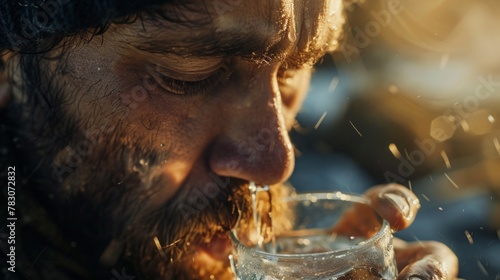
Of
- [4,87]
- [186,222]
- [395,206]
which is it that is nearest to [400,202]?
[395,206]

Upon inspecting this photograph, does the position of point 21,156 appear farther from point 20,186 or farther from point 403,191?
point 403,191

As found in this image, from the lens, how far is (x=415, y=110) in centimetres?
362

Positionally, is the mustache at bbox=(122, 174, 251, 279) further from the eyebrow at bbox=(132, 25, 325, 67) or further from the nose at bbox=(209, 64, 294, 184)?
the eyebrow at bbox=(132, 25, 325, 67)

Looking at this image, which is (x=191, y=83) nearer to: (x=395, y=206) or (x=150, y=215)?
(x=150, y=215)

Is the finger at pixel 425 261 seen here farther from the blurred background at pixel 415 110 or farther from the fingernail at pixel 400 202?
the blurred background at pixel 415 110

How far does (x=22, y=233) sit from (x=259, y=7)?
754mm

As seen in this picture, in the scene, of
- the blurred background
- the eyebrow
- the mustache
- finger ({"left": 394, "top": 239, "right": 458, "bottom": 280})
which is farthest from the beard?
the blurred background

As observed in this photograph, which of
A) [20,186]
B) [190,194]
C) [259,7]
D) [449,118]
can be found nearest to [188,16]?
[259,7]

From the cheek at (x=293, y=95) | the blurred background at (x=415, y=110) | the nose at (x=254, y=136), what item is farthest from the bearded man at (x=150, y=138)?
the blurred background at (x=415, y=110)

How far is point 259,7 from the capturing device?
1354mm

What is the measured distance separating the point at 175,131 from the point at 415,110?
232cm

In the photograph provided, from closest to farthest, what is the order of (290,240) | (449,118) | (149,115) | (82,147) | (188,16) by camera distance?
(188,16), (149,115), (82,147), (290,240), (449,118)

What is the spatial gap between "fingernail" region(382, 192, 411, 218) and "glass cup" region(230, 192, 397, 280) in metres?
0.05

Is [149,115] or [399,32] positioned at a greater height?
[149,115]
